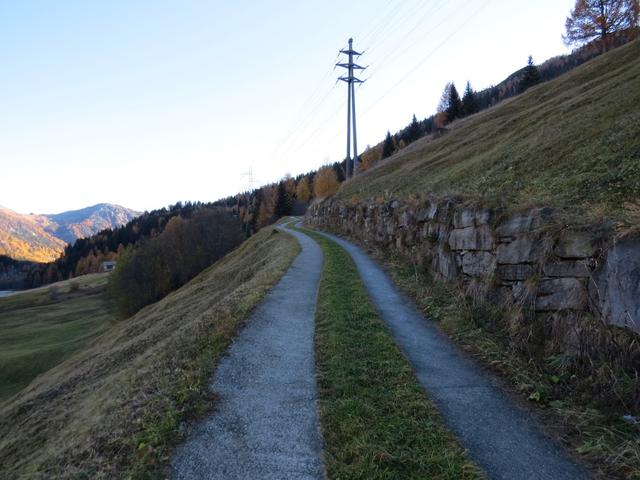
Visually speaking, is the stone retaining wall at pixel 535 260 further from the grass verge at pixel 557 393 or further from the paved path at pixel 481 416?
the paved path at pixel 481 416

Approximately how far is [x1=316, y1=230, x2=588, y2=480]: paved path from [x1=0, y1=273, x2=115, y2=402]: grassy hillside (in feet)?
95.1

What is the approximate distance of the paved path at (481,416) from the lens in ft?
12.4

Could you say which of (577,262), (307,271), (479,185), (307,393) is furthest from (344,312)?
(479,185)

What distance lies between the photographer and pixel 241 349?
6910 mm

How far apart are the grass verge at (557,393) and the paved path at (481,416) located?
243mm

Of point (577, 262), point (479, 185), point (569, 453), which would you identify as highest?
point (479, 185)

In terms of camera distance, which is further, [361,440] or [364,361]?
[364,361]

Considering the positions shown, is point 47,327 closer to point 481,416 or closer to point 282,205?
point 282,205

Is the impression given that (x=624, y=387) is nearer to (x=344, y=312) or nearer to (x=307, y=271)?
(x=344, y=312)

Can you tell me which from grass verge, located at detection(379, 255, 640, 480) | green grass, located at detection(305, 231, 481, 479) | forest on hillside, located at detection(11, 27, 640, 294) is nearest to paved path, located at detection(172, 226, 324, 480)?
green grass, located at detection(305, 231, 481, 479)

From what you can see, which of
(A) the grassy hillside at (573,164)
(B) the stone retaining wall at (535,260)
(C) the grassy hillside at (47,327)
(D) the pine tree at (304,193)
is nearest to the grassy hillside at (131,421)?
(B) the stone retaining wall at (535,260)

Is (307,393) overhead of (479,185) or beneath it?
beneath

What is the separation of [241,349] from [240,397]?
1734 mm

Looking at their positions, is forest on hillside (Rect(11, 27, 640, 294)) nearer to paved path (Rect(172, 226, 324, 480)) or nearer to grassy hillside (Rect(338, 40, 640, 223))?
grassy hillside (Rect(338, 40, 640, 223))
